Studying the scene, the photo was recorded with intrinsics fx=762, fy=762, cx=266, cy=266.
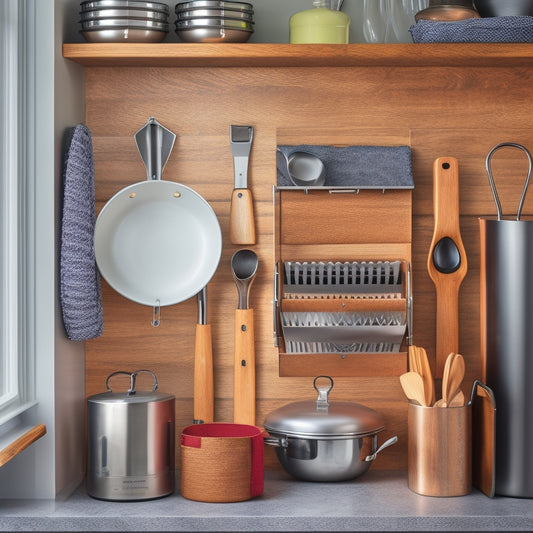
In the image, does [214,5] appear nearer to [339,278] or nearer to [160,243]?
[160,243]

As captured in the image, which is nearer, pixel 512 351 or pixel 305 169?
pixel 512 351

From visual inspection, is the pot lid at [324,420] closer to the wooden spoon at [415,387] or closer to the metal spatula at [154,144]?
the wooden spoon at [415,387]

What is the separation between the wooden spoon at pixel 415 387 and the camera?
1.60 metres

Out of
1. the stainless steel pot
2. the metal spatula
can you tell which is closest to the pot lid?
the stainless steel pot

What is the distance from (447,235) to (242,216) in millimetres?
479

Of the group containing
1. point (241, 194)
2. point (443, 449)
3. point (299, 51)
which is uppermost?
point (299, 51)

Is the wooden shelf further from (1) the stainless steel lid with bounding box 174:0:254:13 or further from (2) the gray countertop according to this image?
(2) the gray countertop

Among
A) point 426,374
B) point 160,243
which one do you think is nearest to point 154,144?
point 160,243

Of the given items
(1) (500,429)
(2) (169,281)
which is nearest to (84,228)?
(2) (169,281)

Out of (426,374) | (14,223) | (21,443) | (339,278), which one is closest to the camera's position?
(21,443)

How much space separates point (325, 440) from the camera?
5.33 ft

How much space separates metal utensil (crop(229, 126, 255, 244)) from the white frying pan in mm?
70

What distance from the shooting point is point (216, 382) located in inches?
72.2

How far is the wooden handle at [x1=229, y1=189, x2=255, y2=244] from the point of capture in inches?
70.7
